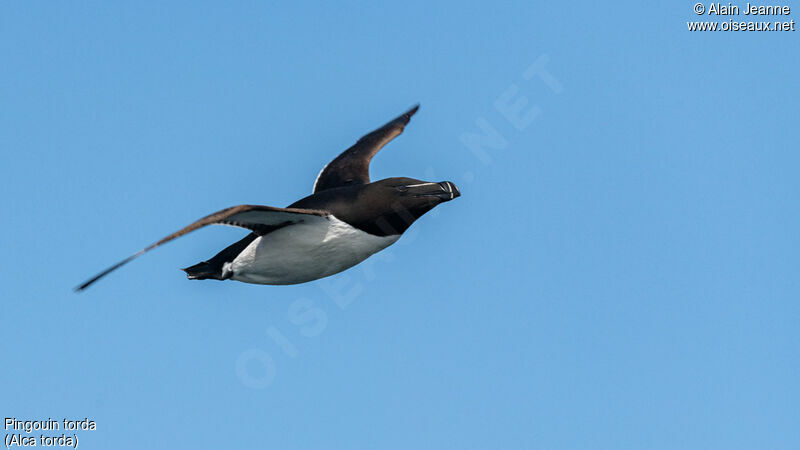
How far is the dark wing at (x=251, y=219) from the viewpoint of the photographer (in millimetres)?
10586

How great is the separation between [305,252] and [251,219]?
0.91 m

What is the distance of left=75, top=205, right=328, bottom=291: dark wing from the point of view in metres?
10.6

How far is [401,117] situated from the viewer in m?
18.0

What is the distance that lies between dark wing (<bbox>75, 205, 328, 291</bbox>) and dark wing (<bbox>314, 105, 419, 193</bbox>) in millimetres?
2813

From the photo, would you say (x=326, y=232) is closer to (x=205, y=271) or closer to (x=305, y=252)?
(x=305, y=252)

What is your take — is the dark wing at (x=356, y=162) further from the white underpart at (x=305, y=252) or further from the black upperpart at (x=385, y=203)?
the white underpart at (x=305, y=252)

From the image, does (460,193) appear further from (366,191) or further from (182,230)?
(182,230)

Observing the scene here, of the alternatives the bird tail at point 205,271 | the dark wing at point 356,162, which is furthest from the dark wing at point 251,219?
the dark wing at point 356,162

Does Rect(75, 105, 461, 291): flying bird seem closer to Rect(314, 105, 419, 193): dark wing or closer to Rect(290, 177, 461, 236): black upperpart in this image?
Rect(290, 177, 461, 236): black upperpart

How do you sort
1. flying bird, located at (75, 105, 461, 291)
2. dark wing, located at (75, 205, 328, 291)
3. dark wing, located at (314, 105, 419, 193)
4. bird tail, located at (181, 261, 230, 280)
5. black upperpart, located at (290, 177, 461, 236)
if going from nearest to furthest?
dark wing, located at (75, 205, 328, 291) → flying bird, located at (75, 105, 461, 291) → black upperpart, located at (290, 177, 461, 236) → bird tail, located at (181, 261, 230, 280) → dark wing, located at (314, 105, 419, 193)

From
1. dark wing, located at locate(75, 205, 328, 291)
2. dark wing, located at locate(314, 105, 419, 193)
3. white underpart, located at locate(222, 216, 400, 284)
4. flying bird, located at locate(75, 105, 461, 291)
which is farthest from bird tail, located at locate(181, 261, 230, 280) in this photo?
dark wing, located at locate(314, 105, 419, 193)

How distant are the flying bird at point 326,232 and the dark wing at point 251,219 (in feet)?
Answer: 0.05

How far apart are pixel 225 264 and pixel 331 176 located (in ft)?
10.0

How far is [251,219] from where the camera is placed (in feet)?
41.1
